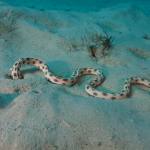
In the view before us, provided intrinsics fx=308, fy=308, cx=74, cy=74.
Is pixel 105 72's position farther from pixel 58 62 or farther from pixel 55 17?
pixel 55 17

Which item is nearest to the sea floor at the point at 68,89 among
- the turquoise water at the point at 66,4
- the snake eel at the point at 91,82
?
the snake eel at the point at 91,82

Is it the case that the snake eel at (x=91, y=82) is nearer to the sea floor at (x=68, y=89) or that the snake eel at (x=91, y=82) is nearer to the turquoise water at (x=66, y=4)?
the sea floor at (x=68, y=89)

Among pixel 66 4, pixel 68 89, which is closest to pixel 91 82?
pixel 68 89

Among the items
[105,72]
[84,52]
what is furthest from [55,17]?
[105,72]

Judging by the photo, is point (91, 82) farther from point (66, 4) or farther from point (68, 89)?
point (66, 4)

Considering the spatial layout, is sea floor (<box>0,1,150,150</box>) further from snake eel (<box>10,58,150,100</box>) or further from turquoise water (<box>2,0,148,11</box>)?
turquoise water (<box>2,0,148,11</box>)

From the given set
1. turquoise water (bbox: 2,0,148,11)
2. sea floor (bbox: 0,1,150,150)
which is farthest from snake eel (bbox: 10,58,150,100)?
turquoise water (bbox: 2,0,148,11)
